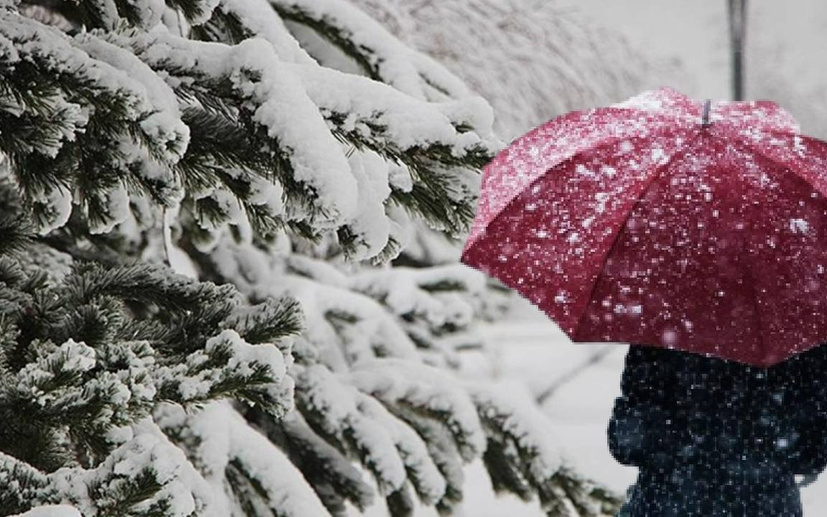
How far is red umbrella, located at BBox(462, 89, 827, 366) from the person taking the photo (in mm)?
1878

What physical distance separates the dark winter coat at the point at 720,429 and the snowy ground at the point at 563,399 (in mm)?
635

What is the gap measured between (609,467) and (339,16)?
7.06 meters

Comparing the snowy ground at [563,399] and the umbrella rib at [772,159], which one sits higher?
the umbrella rib at [772,159]

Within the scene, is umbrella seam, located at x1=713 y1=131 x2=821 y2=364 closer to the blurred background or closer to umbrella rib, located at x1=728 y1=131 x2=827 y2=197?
umbrella rib, located at x1=728 y1=131 x2=827 y2=197

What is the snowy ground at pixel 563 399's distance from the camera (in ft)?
22.9

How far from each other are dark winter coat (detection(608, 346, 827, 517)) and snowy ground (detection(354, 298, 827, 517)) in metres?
0.63

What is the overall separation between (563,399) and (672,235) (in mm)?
9980

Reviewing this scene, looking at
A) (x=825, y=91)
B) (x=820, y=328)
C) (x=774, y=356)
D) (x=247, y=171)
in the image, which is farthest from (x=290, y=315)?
(x=825, y=91)

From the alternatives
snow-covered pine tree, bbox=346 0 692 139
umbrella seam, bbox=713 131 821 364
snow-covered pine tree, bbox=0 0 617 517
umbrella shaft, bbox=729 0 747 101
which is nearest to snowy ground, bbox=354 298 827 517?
umbrella seam, bbox=713 131 821 364

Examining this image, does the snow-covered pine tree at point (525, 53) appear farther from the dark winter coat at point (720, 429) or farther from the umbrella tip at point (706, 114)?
the dark winter coat at point (720, 429)

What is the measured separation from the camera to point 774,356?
183cm

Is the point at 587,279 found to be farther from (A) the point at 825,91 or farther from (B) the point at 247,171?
(A) the point at 825,91

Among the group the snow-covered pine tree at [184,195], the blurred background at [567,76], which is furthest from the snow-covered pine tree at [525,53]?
the snow-covered pine tree at [184,195]

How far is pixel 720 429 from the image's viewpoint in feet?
6.70
